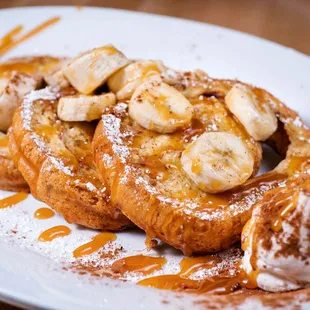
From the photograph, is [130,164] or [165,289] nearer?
[165,289]

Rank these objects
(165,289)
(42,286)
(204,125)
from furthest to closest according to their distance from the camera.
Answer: (204,125) < (165,289) < (42,286)

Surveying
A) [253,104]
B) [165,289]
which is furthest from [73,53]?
[165,289]

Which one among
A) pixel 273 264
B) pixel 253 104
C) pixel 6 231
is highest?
pixel 253 104

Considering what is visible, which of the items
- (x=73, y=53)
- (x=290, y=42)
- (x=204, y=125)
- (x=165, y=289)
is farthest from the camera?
(x=290, y=42)

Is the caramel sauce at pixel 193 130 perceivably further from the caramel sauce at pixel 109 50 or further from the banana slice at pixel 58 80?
the banana slice at pixel 58 80

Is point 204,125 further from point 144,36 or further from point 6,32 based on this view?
point 6,32

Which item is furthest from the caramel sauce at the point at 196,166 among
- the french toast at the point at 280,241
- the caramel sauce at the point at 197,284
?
the caramel sauce at the point at 197,284

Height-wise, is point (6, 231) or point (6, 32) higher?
point (6, 32)
